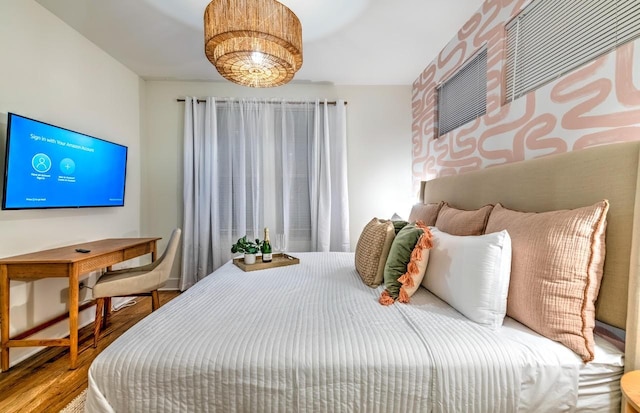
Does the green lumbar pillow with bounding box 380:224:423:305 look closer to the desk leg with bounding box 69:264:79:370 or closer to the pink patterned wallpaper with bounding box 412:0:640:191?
the pink patterned wallpaper with bounding box 412:0:640:191

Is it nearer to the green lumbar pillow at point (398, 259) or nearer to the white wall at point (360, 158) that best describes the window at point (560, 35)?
the green lumbar pillow at point (398, 259)

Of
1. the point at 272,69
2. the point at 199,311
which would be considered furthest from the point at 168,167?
the point at 199,311

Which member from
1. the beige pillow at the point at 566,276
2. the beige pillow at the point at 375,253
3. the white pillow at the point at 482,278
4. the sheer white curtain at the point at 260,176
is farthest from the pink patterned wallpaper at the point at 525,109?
the sheer white curtain at the point at 260,176

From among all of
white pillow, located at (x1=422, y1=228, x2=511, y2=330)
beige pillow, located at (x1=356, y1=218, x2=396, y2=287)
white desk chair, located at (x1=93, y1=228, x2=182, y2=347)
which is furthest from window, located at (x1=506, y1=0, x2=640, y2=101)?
white desk chair, located at (x1=93, y1=228, x2=182, y2=347)

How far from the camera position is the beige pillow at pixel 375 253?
5.61 ft

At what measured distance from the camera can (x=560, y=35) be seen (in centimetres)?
151

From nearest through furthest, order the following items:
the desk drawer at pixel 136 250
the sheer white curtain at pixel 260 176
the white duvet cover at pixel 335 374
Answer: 1. the white duvet cover at pixel 335 374
2. the desk drawer at pixel 136 250
3. the sheer white curtain at pixel 260 176

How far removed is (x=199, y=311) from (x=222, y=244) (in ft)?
7.37

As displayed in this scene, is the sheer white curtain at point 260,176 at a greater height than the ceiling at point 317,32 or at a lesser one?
lesser

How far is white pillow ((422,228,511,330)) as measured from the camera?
1146mm

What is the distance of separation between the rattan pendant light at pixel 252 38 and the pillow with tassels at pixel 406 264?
1.42m

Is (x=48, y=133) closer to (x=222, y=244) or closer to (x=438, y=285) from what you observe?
(x=222, y=244)

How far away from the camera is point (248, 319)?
3.97 feet

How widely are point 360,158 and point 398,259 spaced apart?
2277 mm
